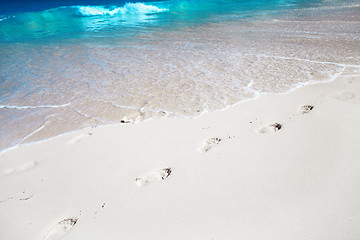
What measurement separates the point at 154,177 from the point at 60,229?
0.94 metres

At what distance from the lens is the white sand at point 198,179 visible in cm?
189

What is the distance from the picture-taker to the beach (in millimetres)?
1907

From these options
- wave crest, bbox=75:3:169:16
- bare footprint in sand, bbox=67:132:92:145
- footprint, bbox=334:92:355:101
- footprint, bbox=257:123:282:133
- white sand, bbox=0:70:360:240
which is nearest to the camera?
white sand, bbox=0:70:360:240

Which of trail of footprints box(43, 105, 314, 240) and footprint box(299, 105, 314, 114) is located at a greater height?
footprint box(299, 105, 314, 114)

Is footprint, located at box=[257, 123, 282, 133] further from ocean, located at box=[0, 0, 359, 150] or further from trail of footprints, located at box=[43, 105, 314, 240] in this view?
ocean, located at box=[0, 0, 359, 150]

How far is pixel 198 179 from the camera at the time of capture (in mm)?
2336

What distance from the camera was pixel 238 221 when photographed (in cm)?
188

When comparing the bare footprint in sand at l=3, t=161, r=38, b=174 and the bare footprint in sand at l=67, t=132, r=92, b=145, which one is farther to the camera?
the bare footprint in sand at l=67, t=132, r=92, b=145

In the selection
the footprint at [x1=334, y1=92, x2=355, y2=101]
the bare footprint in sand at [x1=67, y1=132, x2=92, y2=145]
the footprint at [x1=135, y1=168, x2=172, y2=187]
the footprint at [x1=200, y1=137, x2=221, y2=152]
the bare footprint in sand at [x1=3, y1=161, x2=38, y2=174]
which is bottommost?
the bare footprint in sand at [x1=3, y1=161, x2=38, y2=174]

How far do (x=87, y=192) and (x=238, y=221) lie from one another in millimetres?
1475

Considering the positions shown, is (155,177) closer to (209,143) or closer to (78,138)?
(209,143)

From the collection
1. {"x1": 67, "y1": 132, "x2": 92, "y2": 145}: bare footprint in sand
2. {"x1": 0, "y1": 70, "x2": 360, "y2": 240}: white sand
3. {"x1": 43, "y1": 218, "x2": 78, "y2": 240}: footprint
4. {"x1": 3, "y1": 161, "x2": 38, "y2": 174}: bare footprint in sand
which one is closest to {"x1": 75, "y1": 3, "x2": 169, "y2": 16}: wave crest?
{"x1": 67, "y1": 132, "x2": 92, "y2": 145}: bare footprint in sand

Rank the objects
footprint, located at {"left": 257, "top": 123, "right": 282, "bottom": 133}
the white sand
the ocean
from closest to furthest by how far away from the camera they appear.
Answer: the white sand < footprint, located at {"left": 257, "top": 123, "right": 282, "bottom": 133} < the ocean

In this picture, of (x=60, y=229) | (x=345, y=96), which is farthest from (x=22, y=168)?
(x=345, y=96)
